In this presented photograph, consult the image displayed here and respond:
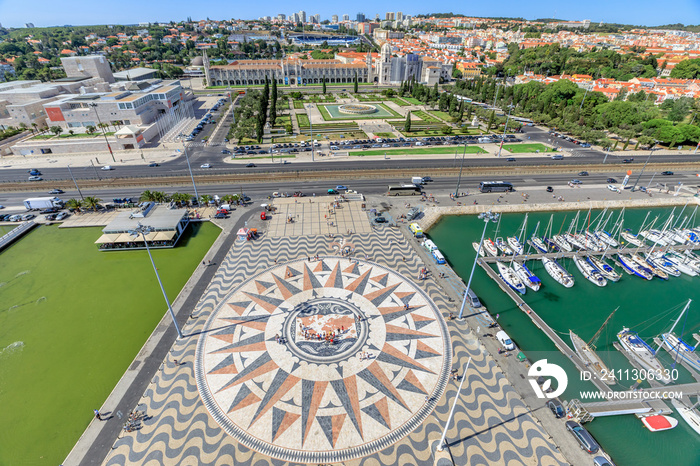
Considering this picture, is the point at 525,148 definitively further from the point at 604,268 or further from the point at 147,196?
the point at 147,196

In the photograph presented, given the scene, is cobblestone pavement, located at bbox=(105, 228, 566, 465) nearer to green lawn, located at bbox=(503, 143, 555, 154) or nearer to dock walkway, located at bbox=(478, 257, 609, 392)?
dock walkway, located at bbox=(478, 257, 609, 392)

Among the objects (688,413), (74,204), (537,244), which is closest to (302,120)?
(74,204)

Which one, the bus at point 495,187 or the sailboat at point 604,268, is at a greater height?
the bus at point 495,187

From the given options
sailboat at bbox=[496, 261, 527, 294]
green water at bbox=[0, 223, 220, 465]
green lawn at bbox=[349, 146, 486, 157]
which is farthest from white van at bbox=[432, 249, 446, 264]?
green lawn at bbox=[349, 146, 486, 157]

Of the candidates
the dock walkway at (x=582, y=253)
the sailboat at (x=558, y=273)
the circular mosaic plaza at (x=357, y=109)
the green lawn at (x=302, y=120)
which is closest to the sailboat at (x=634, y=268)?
the dock walkway at (x=582, y=253)

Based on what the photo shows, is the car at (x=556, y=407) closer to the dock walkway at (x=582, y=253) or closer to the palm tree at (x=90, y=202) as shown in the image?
the dock walkway at (x=582, y=253)

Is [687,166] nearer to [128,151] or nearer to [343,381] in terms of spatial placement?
[343,381]

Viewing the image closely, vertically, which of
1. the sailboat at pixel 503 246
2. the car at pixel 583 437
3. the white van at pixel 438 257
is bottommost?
the car at pixel 583 437
